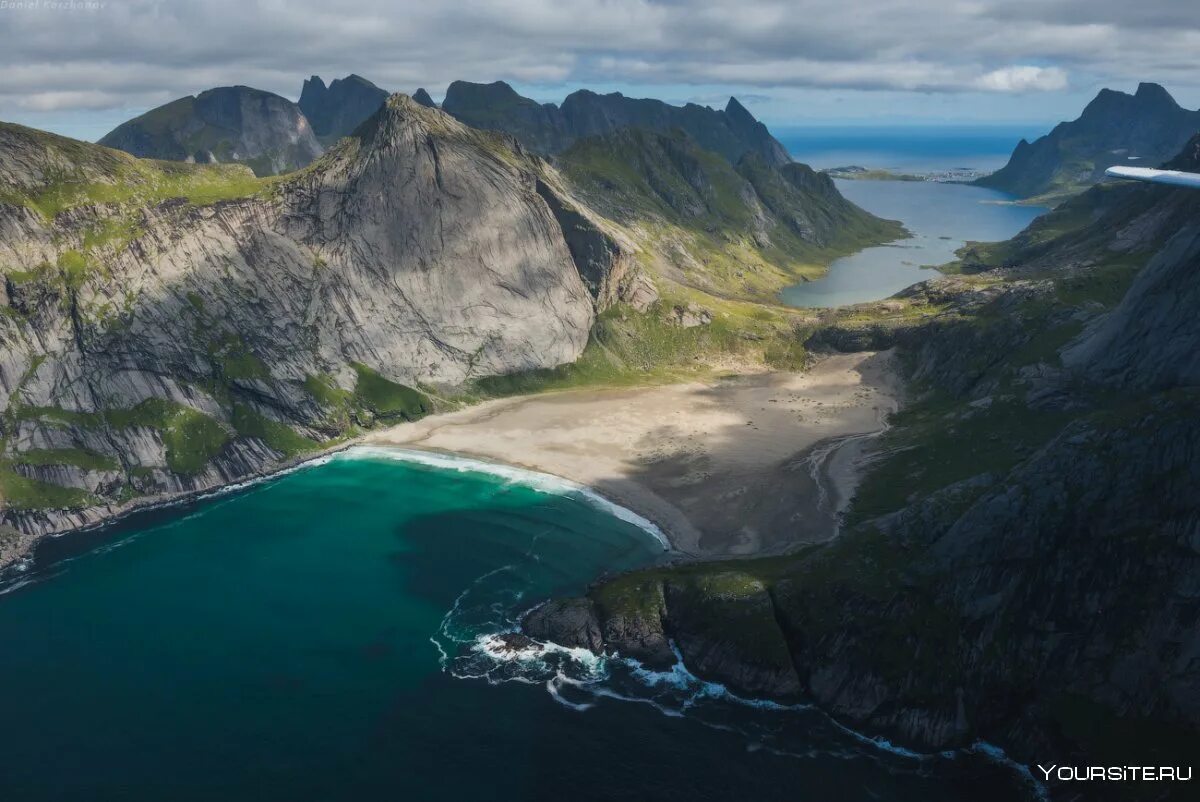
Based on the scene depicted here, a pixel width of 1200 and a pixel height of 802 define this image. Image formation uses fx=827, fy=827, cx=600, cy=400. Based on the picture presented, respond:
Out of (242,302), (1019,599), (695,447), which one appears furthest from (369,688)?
(242,302)

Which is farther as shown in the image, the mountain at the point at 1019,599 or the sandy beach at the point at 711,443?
the sandy beach at the point at 711,443

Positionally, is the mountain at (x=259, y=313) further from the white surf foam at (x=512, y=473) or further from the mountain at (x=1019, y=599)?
the mountain at (x=1019, y=599)

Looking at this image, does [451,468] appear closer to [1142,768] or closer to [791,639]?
[791,639]

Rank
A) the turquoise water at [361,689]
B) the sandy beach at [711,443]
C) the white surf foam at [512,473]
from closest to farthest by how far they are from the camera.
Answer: the turquoise water at [361,689] → the sandy beach at [711,443] → the white surf foam at [512,473]

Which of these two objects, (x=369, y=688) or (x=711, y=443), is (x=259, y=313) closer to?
(x=711, y=443)

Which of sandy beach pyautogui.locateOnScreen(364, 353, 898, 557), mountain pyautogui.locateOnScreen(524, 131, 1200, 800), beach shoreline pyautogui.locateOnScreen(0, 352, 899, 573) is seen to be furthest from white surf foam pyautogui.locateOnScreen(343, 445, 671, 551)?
mountain pyautogui.locateOnScreen(524, 131, 1200, 800)

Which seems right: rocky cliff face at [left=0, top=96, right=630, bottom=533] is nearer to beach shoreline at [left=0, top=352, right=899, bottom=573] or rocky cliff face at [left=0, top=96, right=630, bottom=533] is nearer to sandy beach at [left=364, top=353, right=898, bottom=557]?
beach shoreline at [left=0, top=352, right=899, bottom=573]

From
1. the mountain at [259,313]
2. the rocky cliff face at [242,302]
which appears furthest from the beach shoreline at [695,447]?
the rocky cliff face at [242,302]
